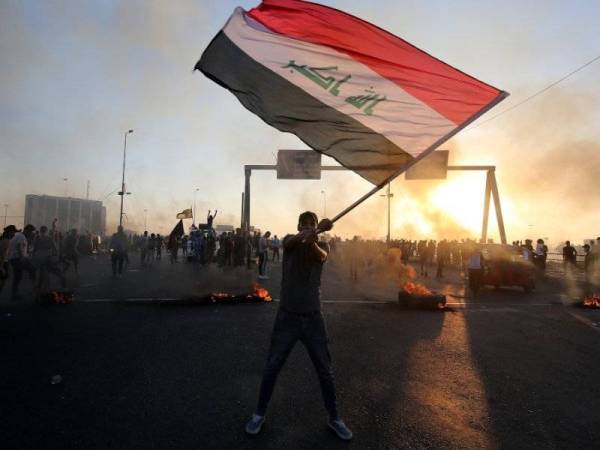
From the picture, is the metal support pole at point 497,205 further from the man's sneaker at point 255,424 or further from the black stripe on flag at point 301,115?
the man's sneaker at point 255,424

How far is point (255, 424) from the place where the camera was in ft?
11.3

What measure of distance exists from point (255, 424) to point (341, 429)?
0.73 m

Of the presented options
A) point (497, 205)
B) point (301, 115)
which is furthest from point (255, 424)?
point (497, 205)

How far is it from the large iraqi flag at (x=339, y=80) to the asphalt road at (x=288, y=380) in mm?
2427

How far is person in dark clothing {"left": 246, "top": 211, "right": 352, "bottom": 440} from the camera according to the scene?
3463 mm

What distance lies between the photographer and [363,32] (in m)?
4.41

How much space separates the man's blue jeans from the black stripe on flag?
1.71 meters

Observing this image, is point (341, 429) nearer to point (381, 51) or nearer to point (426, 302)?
point (381, 51)

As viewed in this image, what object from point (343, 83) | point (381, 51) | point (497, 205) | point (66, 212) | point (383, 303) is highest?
point (66, 212)

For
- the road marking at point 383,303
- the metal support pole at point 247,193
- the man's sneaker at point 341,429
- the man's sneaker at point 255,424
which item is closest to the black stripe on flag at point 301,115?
the man's sneaker at point 341,429

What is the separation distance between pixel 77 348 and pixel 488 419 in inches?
215

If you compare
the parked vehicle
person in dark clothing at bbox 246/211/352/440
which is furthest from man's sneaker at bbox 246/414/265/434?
the parked vehicle

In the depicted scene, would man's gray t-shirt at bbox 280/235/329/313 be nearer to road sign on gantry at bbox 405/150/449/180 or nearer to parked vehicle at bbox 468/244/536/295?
parked vehicle at bbox 468/244/536/295

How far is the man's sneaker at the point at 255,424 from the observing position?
3404mm
